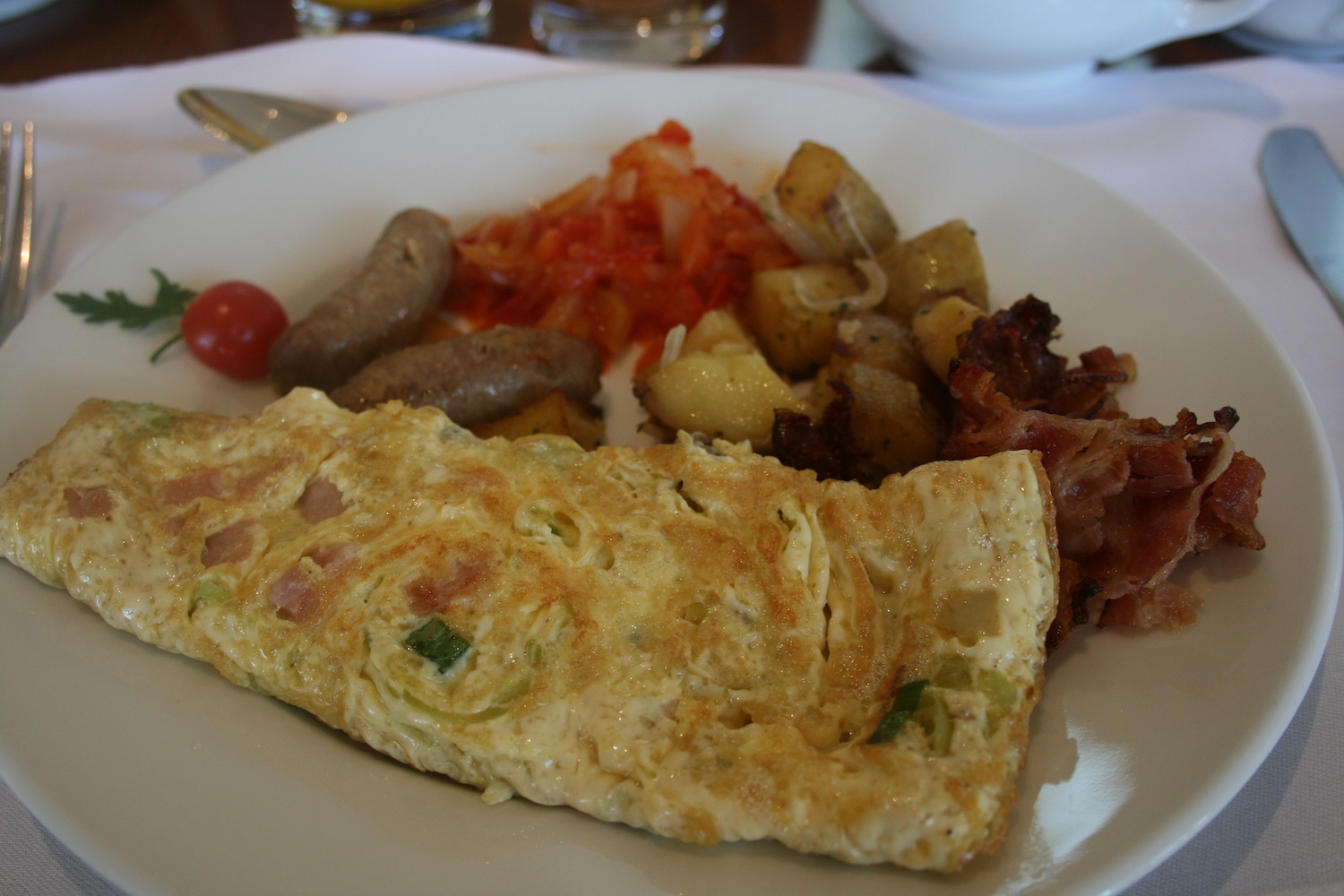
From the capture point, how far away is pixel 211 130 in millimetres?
3648

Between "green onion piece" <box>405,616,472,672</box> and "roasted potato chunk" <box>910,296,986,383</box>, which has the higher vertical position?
"roasted potato chunk" <box>910,296,986,383</box>

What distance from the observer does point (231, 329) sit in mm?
2705

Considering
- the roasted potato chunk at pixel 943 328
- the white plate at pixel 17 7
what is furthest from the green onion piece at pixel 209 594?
the white plate at pixel 17 7

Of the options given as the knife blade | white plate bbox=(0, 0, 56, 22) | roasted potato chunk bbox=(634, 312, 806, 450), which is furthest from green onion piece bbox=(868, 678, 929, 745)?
white plate bbox=(0, 0, 56, 22)

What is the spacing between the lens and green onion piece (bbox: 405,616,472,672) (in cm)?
174

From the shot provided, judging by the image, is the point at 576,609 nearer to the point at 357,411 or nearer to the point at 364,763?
the point at 364,763

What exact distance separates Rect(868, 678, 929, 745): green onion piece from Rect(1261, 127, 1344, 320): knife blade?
7.57ft

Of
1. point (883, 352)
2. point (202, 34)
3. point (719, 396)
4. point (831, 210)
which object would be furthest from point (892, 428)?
point (202, 34)

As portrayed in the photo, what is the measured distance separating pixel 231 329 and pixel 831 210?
6.36 ft

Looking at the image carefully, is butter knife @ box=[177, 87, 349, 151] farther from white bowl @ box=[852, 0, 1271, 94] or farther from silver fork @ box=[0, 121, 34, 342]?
white bowl @ box=[852, 0, 1271, 94]

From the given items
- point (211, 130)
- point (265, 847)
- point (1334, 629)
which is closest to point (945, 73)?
point (1334, 629)

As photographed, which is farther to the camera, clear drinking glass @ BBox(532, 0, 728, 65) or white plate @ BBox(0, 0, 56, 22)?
white plate @ BBox(0, 0, 56, 22)

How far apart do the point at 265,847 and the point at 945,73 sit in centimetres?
387

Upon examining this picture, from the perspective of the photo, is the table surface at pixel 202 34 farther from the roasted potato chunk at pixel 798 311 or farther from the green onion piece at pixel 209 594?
the green onion piece at pixel 209 594
